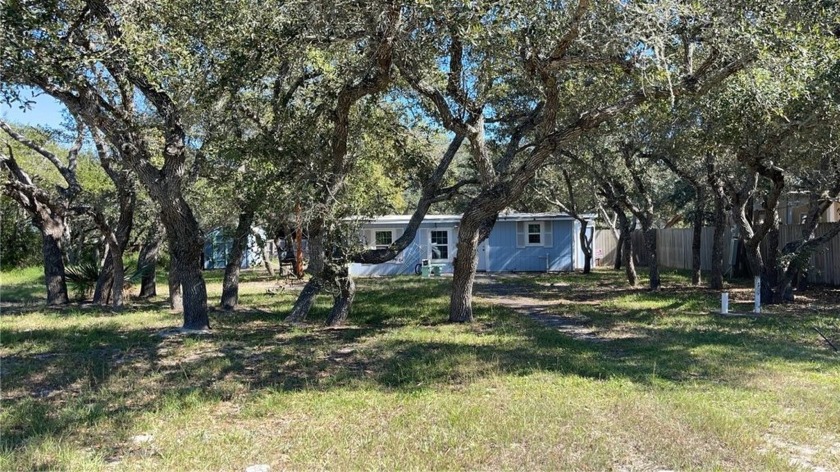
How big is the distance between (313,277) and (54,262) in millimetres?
7876

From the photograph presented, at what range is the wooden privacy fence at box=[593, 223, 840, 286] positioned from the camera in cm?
1563

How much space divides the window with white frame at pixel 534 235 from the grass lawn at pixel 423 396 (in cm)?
1477

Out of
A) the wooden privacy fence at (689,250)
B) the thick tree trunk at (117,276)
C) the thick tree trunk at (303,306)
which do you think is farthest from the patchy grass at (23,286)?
the wooden privacy fence at (689,250)

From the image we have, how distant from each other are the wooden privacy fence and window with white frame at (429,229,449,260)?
865 cm

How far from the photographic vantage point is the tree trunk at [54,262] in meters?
14.0

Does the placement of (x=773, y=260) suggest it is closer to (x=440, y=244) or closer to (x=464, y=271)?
(x=464, y=271)

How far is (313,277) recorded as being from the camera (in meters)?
9.80

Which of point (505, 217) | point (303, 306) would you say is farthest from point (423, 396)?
point (505, 217)

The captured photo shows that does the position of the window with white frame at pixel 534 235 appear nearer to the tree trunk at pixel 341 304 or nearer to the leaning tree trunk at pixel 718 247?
the leaning tree trunk at pixel 718 247

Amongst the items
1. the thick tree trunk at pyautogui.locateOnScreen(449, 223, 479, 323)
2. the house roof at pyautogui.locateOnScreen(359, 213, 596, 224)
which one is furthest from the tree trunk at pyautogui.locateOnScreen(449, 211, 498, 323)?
the house roof at pyautogui.locateOnScreen(359, 213, 596, 224)

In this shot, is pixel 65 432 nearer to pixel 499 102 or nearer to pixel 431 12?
pixel 431 12

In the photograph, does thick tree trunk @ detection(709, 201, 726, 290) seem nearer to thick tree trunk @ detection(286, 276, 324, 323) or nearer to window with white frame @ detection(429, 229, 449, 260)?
thick tree trunk @ detection(286, 276, 324, 323)

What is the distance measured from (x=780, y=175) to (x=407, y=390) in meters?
9.76

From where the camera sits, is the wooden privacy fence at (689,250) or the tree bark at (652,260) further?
the tree bark at (652,260)
